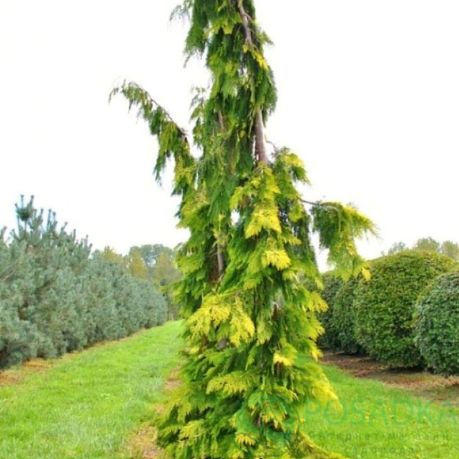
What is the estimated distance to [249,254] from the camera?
109 inches

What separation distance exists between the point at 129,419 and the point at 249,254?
3636mm

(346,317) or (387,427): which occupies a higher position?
(346,317)

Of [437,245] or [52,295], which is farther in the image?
[437,245]

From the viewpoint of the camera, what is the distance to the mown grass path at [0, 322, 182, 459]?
172 inches

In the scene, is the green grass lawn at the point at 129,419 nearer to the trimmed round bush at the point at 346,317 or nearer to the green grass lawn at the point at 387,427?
the green grass lawn at the point at 387,427

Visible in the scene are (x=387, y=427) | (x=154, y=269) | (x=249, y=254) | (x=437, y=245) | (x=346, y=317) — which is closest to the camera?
(x=249, y=254)

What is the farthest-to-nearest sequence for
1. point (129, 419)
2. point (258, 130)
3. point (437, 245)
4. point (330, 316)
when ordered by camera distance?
point (437, 245), point (330, 316), point (129, 419), point (258, 130)

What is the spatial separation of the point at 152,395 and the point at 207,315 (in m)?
4.85

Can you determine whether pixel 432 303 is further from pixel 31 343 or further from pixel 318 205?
pixel 31 343

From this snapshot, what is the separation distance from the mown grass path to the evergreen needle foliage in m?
1.54

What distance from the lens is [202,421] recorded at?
3018mm

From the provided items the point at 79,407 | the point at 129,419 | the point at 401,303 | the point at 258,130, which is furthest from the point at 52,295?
the point at 258,130

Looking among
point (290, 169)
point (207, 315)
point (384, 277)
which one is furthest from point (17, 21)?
point (384, 277)

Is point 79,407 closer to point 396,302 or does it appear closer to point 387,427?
point 387,427
